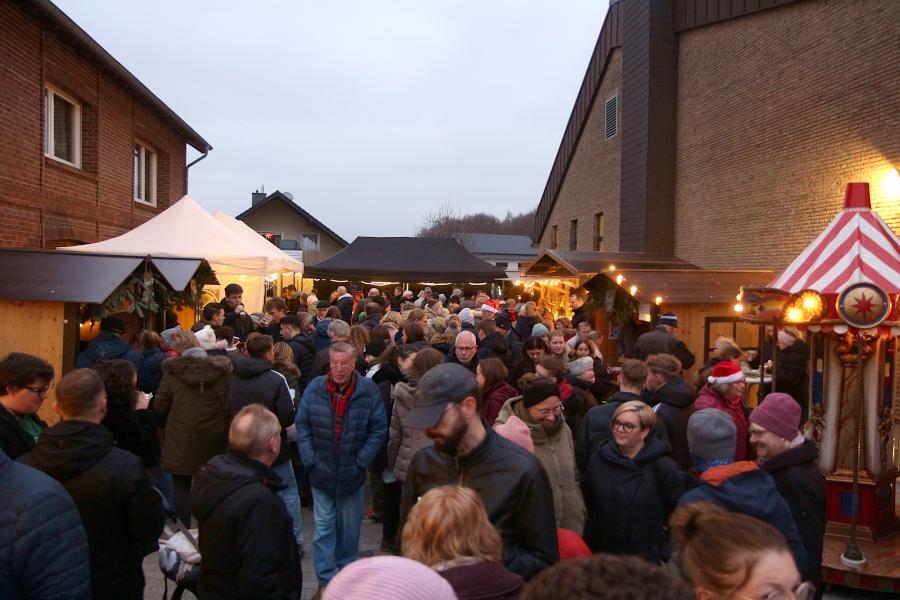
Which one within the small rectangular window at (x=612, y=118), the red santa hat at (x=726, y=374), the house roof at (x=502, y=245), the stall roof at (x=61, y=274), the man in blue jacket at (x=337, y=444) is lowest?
the man in blue jacket at (x=337, y=444)

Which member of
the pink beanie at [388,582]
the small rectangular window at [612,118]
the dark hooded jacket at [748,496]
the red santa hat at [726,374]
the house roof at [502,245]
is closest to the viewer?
the pink beanie at [388,582]

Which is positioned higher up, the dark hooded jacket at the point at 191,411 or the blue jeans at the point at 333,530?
the dark hooded jacket at the point at 191,411

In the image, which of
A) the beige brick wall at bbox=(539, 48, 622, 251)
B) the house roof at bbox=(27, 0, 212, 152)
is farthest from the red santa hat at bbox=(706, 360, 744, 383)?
the beige brick wall at bbox=(539, 48, 622, 251)

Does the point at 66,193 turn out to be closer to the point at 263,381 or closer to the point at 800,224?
the point at 263,381

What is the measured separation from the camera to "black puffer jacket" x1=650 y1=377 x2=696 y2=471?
4.89 meters

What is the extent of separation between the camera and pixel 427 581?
1.56m

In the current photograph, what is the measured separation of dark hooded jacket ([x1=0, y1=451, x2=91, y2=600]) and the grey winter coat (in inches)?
112

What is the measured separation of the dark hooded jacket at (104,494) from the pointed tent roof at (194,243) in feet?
31.6

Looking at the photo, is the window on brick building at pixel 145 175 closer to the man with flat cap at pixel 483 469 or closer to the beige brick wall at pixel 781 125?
the beige brick wall at pixel 781 125

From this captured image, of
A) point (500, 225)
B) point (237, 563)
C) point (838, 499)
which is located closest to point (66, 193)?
point (237, 563)

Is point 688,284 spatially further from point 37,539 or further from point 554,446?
point 37,539

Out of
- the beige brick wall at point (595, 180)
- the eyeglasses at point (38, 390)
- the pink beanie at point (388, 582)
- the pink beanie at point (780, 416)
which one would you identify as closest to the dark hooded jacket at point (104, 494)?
the eyeglasses at point (38, 390)

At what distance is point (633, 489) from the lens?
363cm

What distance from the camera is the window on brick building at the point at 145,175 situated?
58.7 ft
